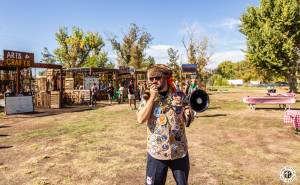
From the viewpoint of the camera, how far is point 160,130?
3.38 metres

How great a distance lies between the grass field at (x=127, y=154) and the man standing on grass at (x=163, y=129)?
2.50 metres

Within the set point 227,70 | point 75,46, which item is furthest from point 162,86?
point 227,70

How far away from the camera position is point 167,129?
3.38 metres

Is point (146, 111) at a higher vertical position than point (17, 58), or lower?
lower

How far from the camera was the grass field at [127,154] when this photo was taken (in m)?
6.08

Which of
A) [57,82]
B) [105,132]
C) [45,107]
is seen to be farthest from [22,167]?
[57,82]

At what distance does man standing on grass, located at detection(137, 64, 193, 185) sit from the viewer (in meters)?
3.34

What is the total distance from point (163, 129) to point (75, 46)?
67051 millimetres

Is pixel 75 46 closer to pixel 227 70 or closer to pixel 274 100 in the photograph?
pixel 274 100

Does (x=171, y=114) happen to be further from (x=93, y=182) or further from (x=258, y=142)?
(x=258, y=142)

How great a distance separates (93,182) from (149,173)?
2.75m

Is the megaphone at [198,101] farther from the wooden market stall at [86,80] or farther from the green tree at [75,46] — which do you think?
the green tree at [75,46]

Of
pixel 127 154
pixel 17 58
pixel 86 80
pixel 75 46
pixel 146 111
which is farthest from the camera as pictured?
pixel 75 46

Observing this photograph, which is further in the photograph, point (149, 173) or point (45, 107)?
point (45, 107)
